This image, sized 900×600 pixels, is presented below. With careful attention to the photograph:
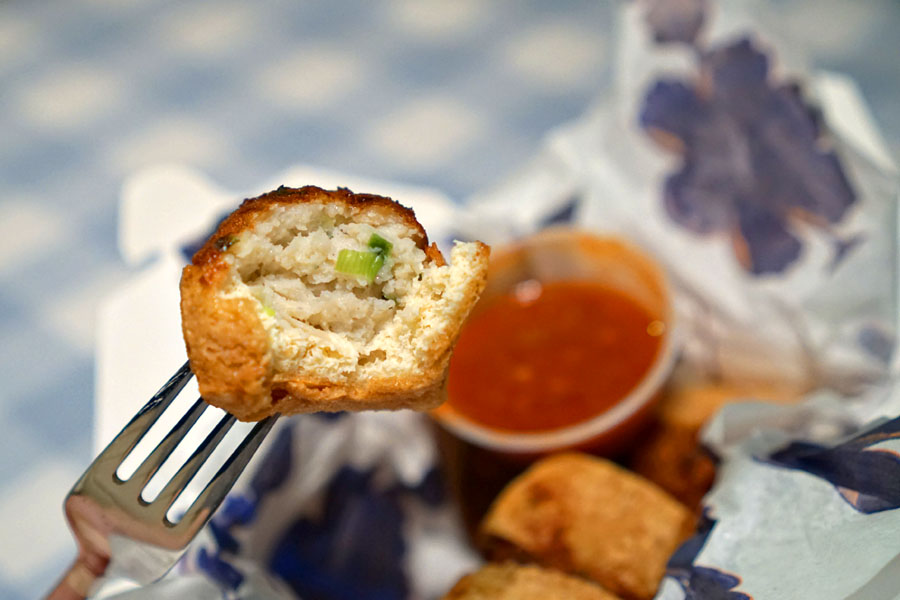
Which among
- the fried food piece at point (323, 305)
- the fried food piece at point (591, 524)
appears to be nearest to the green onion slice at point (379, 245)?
the fried food piece at point (323, 305)

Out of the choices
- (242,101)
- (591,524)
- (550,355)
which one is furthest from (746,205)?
(242,101)

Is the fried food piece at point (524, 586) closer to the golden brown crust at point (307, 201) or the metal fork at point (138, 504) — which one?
the metal fork at point (138, 504)

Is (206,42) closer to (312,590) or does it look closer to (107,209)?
(107,209)

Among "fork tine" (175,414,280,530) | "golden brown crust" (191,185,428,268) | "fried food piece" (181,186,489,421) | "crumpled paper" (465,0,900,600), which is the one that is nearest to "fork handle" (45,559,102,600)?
"fork tine" (175,414,280,530)

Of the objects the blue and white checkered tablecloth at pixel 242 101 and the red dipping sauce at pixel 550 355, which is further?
the blue and white checkered tablecloth at pixel 242 101

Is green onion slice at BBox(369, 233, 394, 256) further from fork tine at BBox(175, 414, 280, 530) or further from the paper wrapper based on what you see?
the paper wrapper

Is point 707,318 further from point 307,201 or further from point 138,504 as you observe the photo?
point 138,504
